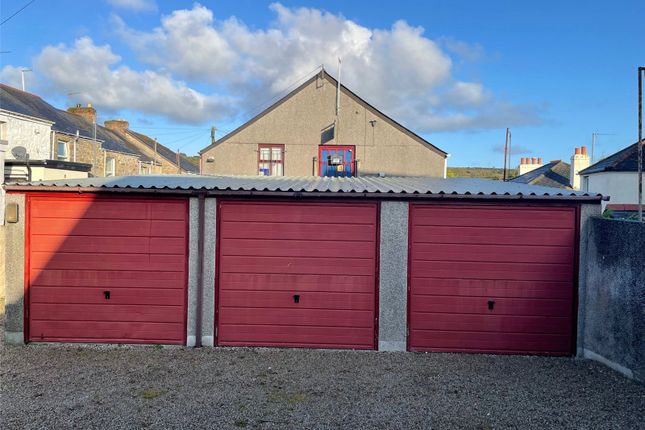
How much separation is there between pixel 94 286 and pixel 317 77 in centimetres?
1452

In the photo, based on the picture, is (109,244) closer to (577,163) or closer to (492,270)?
(492,270)

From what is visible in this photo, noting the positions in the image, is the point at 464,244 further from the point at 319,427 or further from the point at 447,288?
the point at 319,427

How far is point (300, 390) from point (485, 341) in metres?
3.63

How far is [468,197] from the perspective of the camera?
720cm

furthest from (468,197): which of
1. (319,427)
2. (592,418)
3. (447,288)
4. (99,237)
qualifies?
(99,237)

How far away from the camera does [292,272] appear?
24.6ft

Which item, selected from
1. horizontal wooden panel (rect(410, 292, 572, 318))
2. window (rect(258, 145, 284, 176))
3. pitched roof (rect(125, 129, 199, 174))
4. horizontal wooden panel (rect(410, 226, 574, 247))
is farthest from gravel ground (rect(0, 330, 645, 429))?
pitched roof (rect(125, 129, 199, 174))

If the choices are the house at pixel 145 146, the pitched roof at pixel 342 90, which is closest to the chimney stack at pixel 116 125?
the house at pixel 145 146

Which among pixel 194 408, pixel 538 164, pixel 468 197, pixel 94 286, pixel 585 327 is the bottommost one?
pixel 194 408

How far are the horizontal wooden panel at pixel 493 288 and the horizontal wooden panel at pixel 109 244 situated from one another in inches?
176

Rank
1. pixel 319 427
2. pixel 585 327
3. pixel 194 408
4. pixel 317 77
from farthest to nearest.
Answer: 1. pixel 317 77
2. pixel 585 327
3. pixel 194 408
4. pixel 319 427

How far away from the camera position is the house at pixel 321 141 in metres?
18.8

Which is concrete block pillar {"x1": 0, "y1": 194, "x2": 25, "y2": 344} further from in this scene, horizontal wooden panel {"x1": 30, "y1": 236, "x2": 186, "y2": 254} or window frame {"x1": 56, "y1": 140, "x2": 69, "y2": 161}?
window frame {"x1": 56, "y1": 140, "x2": 69, "y2": 161}

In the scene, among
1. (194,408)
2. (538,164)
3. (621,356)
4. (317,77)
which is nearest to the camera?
(194,408)
